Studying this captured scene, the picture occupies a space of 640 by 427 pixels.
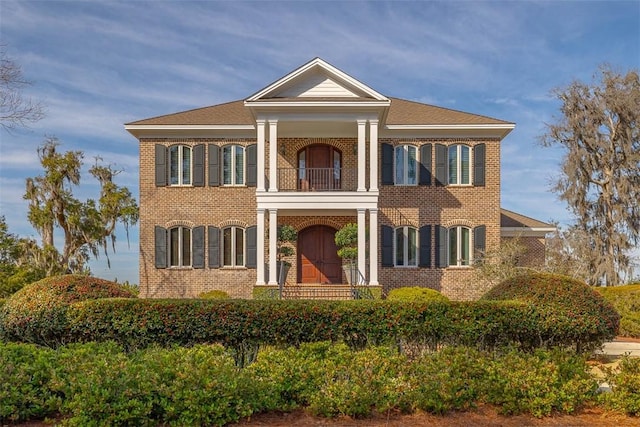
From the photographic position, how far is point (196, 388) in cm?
608

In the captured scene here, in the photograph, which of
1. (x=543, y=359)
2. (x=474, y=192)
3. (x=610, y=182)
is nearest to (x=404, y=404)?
(x=543, y=359)

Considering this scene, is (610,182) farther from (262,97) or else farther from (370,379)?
(370,379)

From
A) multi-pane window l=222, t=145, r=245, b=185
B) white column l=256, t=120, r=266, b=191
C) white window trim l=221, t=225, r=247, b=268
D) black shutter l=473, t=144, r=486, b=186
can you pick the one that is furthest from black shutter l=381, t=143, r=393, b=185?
white window trim l=221, t=225, r=247, b=268

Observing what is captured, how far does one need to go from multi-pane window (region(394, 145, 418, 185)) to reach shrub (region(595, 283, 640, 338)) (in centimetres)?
746

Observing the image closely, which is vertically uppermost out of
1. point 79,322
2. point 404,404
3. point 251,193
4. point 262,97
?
point 262,97

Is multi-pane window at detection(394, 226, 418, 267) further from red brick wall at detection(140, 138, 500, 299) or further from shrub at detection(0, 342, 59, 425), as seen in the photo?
shrub at detection(0, 342, 59, 425)

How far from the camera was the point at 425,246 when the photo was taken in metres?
19.7

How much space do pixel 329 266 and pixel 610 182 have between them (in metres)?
15.1

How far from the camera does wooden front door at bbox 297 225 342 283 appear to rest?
19.8m

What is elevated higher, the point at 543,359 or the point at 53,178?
Result: the point at 53,178

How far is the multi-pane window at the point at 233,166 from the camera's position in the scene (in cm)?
1991

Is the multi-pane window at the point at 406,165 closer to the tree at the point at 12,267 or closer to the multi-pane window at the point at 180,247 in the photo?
the multi-pane window at the point at 180,247

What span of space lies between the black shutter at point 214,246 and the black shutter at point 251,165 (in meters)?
2.10

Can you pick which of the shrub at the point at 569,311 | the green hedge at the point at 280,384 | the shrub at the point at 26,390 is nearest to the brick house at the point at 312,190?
the shrub at the point at 569,311
